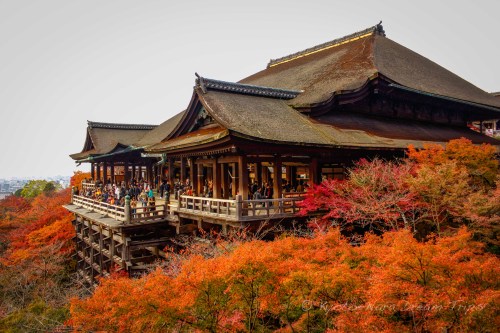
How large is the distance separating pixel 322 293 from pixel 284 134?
7.09 m

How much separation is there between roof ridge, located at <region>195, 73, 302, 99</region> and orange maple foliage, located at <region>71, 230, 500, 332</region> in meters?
8.94

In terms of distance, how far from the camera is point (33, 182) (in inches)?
2650

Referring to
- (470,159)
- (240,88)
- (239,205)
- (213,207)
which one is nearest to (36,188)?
(240,88)

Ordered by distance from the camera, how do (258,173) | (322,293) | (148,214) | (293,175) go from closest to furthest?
1. (322,293)
2. (148,214)
3. (258,173)
4. (293,175)

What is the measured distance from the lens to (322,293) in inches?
327

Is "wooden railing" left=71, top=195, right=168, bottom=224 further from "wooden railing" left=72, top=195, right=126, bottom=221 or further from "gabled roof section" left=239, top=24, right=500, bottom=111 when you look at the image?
"gabled roof section" left=239, top=24, right=500, bottom=111

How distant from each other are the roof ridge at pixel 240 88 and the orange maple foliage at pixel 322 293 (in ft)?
29.3

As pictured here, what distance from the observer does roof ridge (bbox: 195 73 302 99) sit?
1580 centimetres

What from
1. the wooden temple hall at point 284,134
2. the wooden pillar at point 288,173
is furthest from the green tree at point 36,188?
the wooden pillar at point 288,173

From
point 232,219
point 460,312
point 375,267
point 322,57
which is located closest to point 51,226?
point 232,219

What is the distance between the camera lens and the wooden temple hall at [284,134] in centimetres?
1392

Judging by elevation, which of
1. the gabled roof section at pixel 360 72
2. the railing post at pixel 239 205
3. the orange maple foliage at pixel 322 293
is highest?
the gabled roof section at pixel 360 72

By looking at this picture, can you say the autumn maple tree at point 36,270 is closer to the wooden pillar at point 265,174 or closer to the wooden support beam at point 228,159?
the wooden support beam at point 228,159

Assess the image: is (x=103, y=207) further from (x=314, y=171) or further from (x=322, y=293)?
(x=322, y=293)
